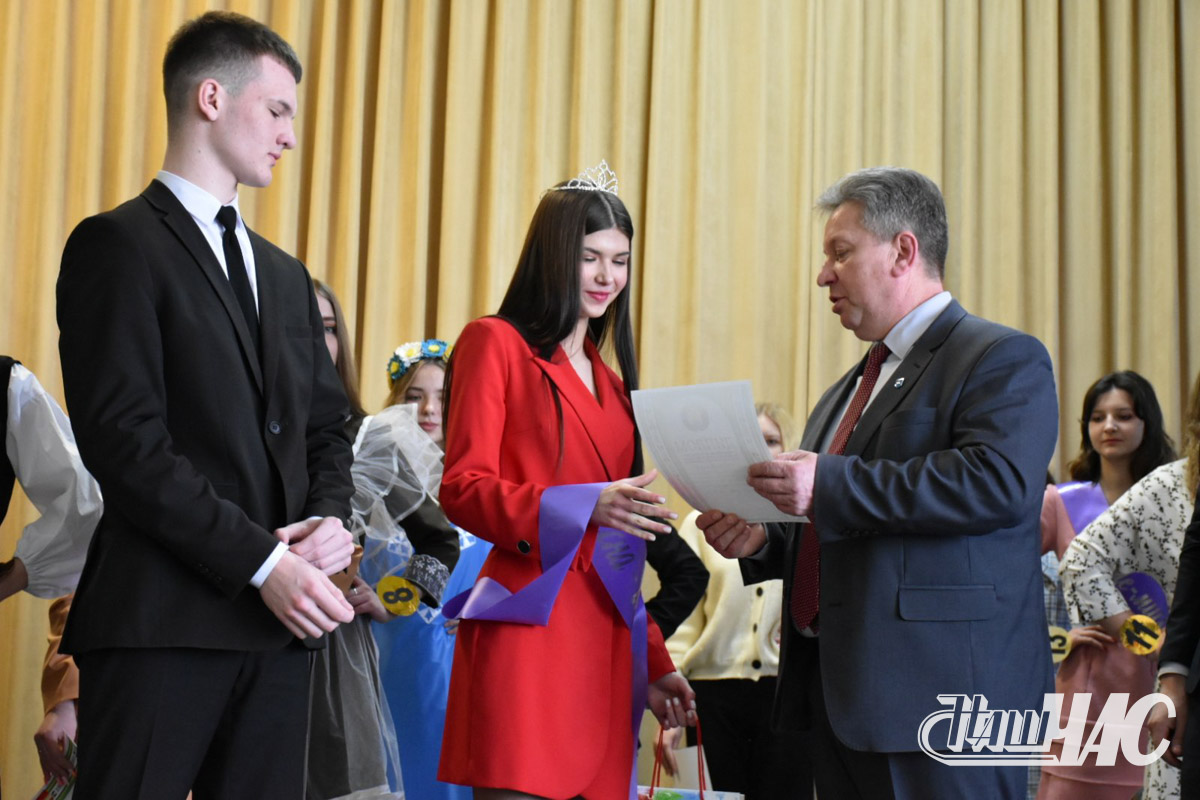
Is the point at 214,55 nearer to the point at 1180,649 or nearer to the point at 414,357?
the point at 414,357

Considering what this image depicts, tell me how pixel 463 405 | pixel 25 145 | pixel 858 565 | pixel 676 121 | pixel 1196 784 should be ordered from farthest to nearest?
pixel 676 121
pixel 25 145
pixel 1196 784
pixel 463 405
pixel 858 565

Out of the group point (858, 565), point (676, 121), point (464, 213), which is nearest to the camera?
point (858, 565)

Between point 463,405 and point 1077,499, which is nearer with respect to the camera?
point 463,405

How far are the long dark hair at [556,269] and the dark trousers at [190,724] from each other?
0.76m

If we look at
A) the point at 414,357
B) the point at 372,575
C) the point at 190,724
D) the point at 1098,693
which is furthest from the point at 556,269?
the point at 1098,693

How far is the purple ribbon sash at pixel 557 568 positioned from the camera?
220 cm

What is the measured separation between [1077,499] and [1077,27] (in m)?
2.67

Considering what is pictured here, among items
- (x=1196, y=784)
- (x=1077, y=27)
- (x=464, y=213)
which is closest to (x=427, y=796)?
(x=1196, y=784)

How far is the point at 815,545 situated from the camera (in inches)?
96.5

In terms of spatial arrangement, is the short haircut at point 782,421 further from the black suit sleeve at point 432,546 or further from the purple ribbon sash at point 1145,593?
the black suit sleeve at point 432,546

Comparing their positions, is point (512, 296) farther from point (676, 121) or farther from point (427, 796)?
point (676, 121)

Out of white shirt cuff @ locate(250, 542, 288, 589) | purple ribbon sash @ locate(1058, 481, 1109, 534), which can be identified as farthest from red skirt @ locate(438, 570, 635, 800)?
purple ribbon sash @ locate(1058, 481, 1109, 534)

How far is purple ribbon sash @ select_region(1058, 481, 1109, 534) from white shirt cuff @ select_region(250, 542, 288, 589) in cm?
357

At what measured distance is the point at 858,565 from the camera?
2186mm
